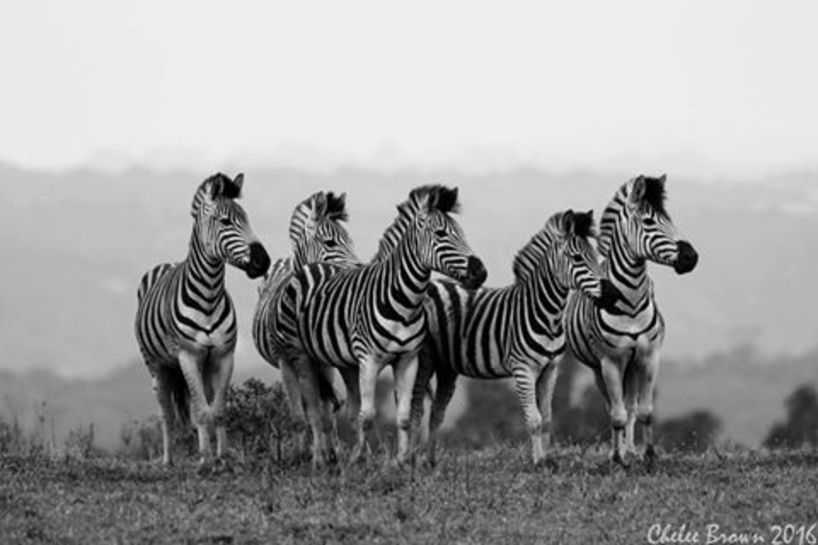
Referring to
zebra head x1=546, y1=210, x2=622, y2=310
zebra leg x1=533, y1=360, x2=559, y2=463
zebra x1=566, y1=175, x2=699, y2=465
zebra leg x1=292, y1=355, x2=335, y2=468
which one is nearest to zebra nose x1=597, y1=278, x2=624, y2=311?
zebra head x1=546, y1=210, x2=622, y2=310

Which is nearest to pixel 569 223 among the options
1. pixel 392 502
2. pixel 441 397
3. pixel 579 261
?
pixel 579 261

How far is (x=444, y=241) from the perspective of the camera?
1582cm

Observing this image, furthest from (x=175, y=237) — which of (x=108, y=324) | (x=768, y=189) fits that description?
(x=768, y=189)

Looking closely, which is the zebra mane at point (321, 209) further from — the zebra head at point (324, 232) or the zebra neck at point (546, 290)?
the zebra neck at point (546, 290)

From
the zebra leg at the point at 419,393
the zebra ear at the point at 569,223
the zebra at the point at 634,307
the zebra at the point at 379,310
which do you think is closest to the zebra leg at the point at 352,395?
the zebra at the point at 379,310

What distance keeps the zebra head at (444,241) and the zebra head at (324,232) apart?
2406 mm

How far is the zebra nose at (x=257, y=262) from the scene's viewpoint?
1574 cm

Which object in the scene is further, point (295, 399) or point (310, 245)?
point (310, 245)

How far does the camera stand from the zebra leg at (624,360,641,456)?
16.4 m

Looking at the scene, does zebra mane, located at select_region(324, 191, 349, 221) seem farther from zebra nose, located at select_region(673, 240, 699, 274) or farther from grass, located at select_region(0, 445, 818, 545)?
zebra nose, located at select_region(673, 240, 699, 274)

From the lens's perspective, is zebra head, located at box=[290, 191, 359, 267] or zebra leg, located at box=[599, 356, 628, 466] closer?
zebra leg, located at box=[599, 356, 628, 466]

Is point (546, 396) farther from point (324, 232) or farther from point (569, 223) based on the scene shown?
point (324, 232)

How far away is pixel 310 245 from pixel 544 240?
336 centimetres

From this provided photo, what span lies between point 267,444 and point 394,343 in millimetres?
1923
